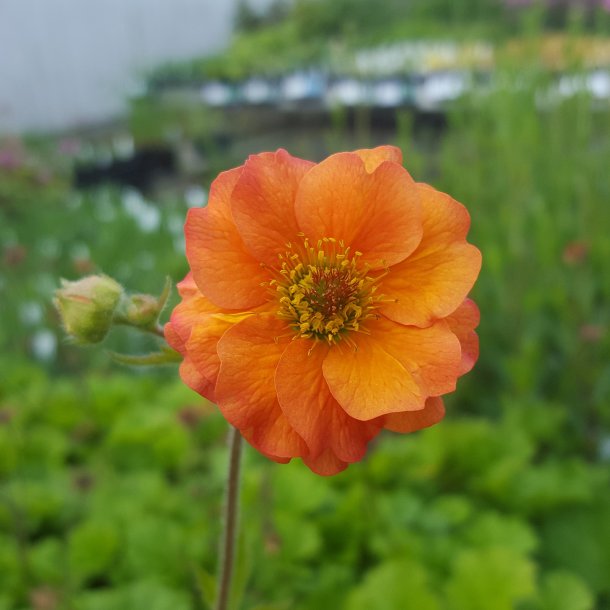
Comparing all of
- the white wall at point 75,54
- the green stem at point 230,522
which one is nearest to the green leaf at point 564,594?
the green stem at point 230,522

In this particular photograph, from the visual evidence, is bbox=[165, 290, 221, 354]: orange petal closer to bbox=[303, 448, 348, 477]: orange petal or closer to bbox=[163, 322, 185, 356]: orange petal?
bbox=[163, 322, 185, 356]: orange petal

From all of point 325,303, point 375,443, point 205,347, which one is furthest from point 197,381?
point 375,443

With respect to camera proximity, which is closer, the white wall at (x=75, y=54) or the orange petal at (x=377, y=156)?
the orange petal at (x=377, y=156)

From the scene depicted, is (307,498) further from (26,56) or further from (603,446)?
(26,56)

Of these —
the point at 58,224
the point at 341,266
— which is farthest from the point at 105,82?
the point at 341,266

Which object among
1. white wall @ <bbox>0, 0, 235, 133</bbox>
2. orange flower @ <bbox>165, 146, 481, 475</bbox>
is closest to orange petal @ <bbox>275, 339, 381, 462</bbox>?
orange flower @ <bbox>165, 146, 481, 475</bbox>

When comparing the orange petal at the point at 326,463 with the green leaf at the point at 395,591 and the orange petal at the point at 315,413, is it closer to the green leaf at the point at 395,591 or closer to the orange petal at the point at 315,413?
the orange petal at the point at 315,413

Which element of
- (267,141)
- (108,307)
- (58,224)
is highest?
(108,307)
